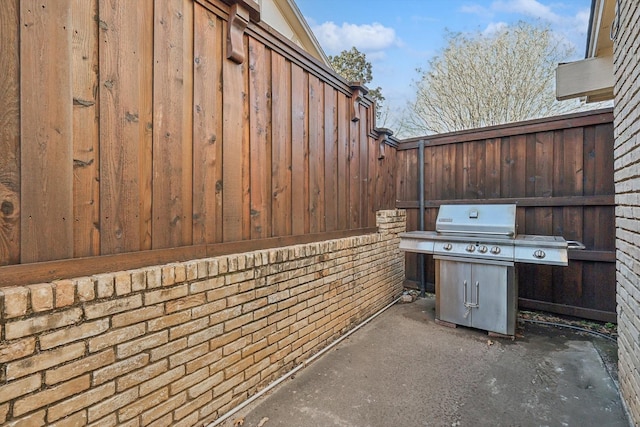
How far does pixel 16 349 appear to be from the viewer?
1267mm

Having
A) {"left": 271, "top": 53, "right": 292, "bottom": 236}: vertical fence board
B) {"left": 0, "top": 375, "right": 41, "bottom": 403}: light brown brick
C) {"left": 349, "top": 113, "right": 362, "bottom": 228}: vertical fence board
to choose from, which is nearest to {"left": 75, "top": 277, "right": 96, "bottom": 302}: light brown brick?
{"left": 0, "top": 375, "right": 41, "bottom": 403}: light brown brick

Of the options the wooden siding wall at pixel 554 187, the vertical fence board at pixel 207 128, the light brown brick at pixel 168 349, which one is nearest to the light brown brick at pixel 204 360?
the light brown brick at pixel 168 349

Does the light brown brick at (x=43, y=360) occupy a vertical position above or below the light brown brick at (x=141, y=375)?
above

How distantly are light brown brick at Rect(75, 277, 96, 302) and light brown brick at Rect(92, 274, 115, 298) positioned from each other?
20 millimetres

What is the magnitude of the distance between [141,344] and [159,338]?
10 cm

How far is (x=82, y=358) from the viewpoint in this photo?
1.46m

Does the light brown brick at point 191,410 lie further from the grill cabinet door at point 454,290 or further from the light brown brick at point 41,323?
the grill cabinet door at point 454,290

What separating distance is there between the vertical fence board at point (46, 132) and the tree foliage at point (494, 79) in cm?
955

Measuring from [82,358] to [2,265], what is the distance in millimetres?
532

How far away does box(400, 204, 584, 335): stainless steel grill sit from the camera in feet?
10.9

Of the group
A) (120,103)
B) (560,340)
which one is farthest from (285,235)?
(560,340)

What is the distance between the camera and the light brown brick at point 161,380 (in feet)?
5.61

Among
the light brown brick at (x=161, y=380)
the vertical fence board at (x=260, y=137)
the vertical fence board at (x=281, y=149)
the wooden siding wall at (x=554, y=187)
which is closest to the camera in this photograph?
the light brown brick at (x=161, y=380)

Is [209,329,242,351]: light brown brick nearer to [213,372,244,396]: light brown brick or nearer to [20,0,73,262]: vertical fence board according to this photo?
[213,372,244,396]: light brown brick
